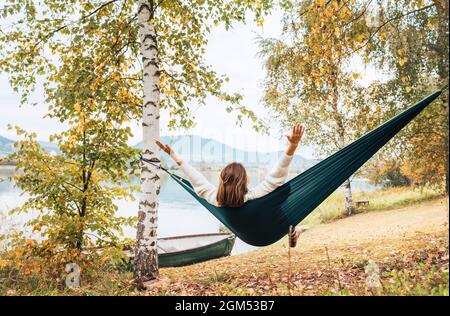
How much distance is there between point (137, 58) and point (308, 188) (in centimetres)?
261

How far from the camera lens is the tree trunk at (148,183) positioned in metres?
3.22

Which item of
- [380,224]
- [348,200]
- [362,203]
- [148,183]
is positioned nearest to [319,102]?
[348,200]

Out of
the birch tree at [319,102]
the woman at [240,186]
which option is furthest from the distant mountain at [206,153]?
the birch tree at [319,102]

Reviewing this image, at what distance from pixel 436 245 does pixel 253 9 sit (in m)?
2.89

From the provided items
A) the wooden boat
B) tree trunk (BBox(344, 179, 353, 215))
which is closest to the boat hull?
the wooden boat

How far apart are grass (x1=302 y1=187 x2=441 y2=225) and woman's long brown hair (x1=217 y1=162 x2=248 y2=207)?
8.03 m

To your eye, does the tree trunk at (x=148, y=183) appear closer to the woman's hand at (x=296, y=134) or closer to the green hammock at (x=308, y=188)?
the green hammock at (x=308, y=188)

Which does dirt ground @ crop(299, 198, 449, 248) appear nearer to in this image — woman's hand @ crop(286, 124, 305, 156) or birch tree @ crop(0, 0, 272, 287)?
birch tree @ crop(0, 0, 272, 287)

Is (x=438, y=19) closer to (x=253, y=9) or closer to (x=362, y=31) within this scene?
(x=362, y=31)

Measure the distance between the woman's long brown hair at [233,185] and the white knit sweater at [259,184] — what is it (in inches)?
2.5

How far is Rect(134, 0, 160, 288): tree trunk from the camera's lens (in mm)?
3221

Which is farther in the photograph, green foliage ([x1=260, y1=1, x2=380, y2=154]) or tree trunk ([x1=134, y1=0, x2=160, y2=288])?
green foliage ([x1=260, y1=1, x2=380, y2=154])
